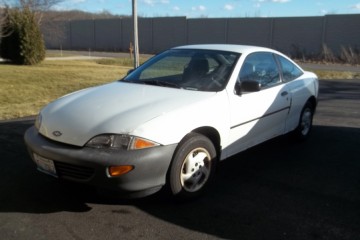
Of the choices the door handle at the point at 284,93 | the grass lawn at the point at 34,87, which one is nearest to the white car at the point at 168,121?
the door handle at the point at 284,93

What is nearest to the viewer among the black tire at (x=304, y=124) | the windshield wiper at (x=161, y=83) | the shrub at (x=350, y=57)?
the windshield wiper at (x=161, y=83)

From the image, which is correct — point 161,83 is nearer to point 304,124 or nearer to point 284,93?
point 284,93

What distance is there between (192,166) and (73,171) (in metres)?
1.12

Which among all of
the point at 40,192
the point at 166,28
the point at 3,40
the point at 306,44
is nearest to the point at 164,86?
the point at 40,192

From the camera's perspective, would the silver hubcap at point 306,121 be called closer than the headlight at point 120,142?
No

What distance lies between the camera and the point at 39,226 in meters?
3.60

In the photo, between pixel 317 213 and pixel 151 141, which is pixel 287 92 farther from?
pixel 151 141

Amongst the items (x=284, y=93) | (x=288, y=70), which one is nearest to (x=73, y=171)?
(x=284, y=93)

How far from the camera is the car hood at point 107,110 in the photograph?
12.2 feet

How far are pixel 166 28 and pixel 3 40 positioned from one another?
89.1ft

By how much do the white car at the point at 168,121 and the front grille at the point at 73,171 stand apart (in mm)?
10

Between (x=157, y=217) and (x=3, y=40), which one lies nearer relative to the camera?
(x=157, y=217)

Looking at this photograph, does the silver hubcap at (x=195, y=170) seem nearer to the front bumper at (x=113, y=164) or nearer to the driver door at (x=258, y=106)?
the front bumper at (x=113, y=164)

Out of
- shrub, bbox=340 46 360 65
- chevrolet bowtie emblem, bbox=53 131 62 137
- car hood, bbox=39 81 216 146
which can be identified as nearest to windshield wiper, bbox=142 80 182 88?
car hood, bbox=39 81 216 146
